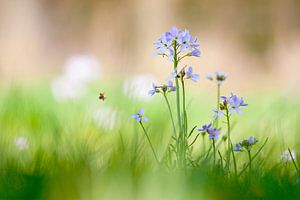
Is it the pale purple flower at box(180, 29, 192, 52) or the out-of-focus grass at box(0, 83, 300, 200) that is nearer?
the out-of-focus grass at box(0, 83, 300, 200)

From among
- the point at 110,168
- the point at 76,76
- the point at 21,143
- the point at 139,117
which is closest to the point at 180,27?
the point at 76,76

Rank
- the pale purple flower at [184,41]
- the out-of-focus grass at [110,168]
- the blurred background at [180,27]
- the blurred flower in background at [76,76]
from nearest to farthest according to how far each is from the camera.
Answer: the out-of-focus grass at [110,168], the pale purple flower at [184,41], the blurred flower in background at [76,76], the blurred background at [180,27]

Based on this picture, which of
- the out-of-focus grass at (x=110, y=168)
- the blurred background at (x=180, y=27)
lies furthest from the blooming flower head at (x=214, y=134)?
the blurred background at (x=180, y=27)

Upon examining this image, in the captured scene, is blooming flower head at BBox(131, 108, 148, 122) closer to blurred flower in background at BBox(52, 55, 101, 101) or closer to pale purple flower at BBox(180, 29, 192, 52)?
pale purple flower at BBox(180, 29, 192, 52)

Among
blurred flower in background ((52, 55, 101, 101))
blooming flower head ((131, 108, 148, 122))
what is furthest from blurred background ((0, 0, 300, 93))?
blooming flower head ((131, 108, 148, 122))

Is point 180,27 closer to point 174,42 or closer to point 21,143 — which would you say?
point 21,143

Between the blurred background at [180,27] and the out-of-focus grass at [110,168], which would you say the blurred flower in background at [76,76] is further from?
the out-of-focus grass at [110,168]
